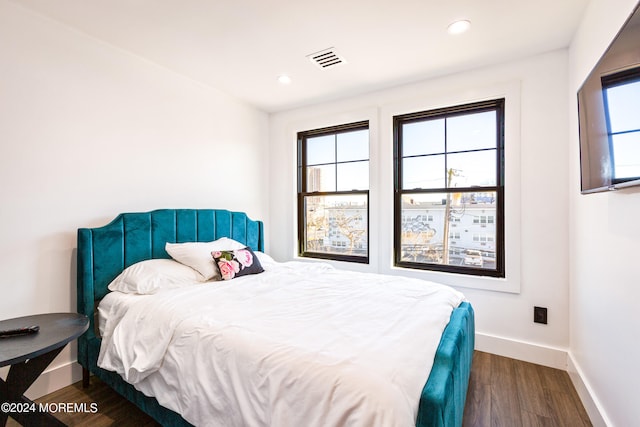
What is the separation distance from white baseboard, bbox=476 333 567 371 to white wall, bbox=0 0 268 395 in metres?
3.08

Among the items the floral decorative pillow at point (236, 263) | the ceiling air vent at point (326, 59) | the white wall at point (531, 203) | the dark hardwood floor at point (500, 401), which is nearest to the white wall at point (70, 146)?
the dark hardwood floor at point (500, 401)

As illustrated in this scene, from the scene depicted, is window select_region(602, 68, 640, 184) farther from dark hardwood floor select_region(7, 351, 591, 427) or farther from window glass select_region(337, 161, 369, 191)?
window glass select_region(337, 161, 369, 191)

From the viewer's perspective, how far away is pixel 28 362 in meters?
1.45

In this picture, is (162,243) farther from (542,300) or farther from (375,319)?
(542,300)

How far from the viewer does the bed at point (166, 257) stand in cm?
111

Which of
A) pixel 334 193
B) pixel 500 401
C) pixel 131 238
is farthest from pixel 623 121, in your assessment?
pixel 131 238

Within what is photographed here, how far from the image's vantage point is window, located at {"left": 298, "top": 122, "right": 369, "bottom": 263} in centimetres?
341

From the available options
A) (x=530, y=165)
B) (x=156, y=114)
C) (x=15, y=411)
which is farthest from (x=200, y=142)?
(x=530, y=165)

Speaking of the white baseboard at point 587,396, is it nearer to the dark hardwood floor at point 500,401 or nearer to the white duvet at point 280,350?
the dark hardwood floor at point 500,401

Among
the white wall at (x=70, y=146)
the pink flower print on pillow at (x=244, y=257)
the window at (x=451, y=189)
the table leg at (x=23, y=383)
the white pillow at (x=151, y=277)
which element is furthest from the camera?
the window at (x=451, y=189)

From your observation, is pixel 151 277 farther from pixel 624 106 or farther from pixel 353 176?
pixel 624 106

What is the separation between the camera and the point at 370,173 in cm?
322

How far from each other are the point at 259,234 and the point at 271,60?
191 centimetres

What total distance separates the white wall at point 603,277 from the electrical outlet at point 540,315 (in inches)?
6.9
